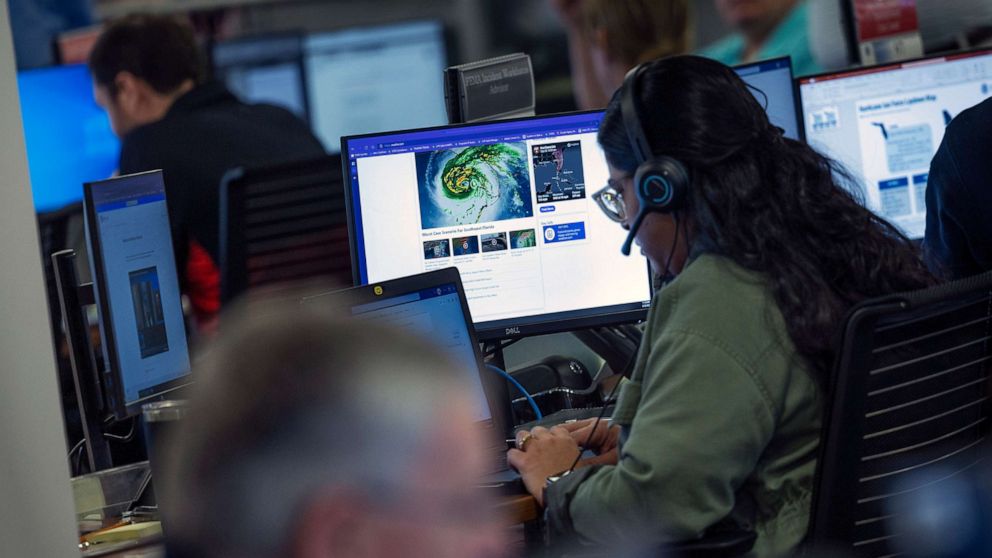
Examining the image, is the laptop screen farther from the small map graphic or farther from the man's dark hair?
the man's dark hair

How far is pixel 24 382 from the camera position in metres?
1.14

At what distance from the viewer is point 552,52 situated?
7.55 metres

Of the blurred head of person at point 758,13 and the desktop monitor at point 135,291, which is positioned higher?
the blurred head of person at point 758,13

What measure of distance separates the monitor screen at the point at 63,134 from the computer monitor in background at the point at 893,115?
3039mm

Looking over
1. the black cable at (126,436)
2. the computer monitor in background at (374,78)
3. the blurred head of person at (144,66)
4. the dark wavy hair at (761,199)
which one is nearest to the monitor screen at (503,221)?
the black cable at (126,436)

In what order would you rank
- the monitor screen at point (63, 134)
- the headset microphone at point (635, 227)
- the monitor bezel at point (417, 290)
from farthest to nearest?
1. the monitor screen at point (63, 134)
2. the monitor bezel at point (417, 290)
3. the headset microphone at point (635, 227)

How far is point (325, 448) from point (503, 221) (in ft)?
5.20

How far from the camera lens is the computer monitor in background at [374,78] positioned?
7.18 meters

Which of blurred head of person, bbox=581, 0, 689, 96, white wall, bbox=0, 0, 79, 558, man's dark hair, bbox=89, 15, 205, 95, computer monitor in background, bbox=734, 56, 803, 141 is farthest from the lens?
man's dark hair, bbox=89, 15, 205, 95

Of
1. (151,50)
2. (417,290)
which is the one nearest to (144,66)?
(151,50)

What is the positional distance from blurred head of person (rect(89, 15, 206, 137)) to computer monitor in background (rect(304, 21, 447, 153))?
10.0 feet

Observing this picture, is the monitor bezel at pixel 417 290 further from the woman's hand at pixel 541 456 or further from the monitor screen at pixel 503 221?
the monitor screen at pixel 503 221

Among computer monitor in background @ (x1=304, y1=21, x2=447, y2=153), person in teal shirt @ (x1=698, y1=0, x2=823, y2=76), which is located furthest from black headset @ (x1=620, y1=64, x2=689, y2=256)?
computer monitor in background @ (x1=304, y1=21, x2=447, y2=153)

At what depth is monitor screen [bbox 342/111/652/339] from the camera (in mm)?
2312
